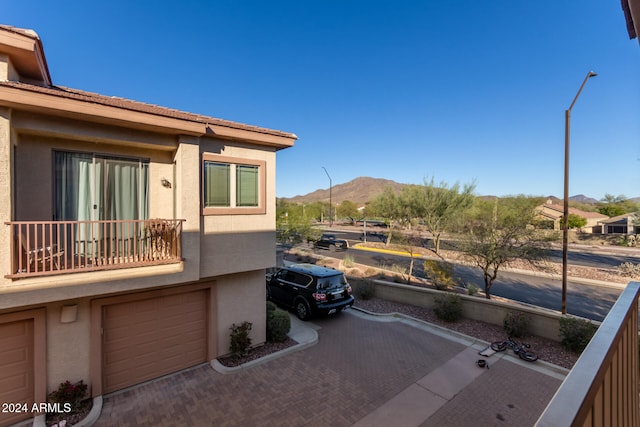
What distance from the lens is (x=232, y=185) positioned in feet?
26.5

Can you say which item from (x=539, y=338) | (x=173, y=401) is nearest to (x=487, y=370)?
(x=539, y=338)

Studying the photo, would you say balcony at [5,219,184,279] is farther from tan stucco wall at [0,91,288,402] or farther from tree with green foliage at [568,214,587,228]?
tree with green foliage at [568,214,587,228]

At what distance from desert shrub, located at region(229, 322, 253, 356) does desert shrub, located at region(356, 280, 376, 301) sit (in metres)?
6.72

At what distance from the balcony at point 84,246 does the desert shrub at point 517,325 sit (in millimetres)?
10358

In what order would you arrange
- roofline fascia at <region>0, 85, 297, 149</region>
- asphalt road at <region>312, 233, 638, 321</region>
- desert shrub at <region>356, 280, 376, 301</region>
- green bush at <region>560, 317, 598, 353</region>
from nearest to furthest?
roofline fascia at <region>0, 85, 297, 149</region>, green bush at <region>560, 317, 598, 353</region>, asphalt road at <region>312, 233, 638, 321</region>, desert shrub at <region>356, 280, 376, 301</region>

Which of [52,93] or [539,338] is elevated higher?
[52,93]

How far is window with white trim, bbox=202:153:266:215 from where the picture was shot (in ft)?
25.2

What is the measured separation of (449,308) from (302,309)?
5.51 meters

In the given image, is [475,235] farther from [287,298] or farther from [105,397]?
[105,397]

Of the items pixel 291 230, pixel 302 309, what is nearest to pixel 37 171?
pixel 302 309

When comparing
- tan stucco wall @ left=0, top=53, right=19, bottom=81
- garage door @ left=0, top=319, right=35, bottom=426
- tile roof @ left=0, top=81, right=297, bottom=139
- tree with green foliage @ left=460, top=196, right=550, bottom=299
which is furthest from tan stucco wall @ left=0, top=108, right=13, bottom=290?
tree with green foliage @ left=460, top=196, right=550, bottom=299

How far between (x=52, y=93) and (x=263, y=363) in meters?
7.68

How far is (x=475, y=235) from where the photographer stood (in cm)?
1340

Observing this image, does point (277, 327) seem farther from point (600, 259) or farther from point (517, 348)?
point (600, 259)
